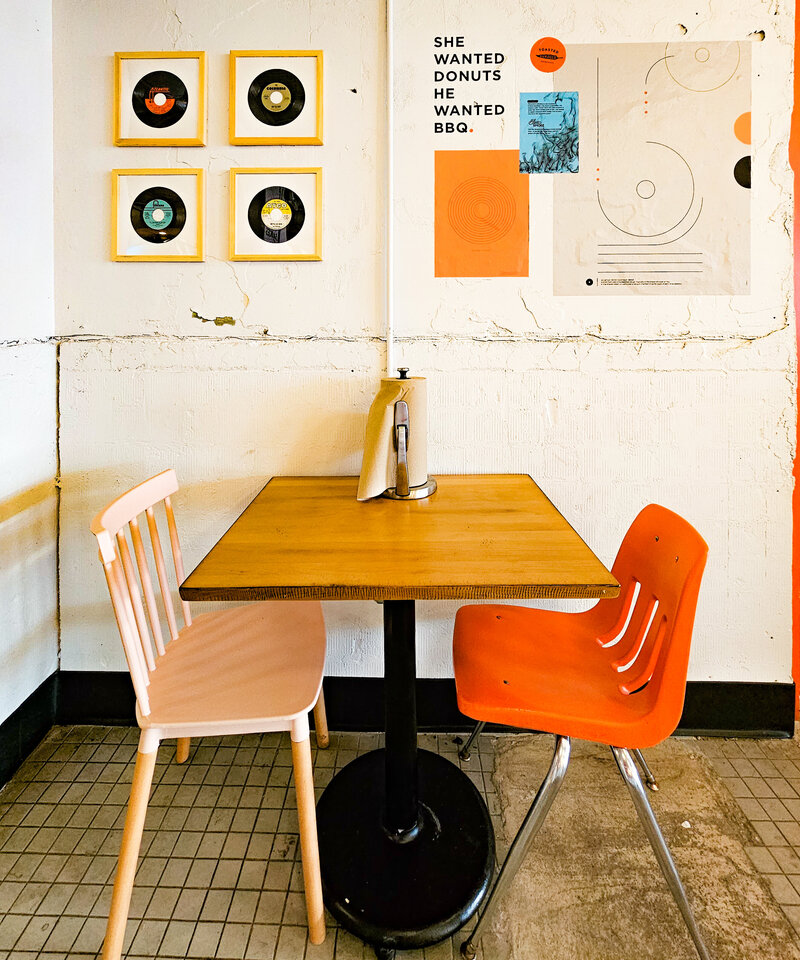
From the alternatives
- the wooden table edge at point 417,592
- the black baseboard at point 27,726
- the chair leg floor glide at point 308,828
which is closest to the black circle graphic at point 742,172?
the wooden table edge at point 417,592

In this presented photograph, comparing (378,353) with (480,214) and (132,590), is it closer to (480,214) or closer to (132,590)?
(480,214)

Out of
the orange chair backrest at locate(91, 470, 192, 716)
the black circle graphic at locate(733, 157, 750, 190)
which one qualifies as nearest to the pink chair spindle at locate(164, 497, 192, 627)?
the orange chair backrest at locate(91, 470, 192, 716)

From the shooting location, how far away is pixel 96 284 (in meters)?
2.02

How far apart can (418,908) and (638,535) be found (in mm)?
971

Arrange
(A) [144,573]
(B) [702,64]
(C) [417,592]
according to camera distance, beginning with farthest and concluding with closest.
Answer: (B) [702,64]
(A) [144,573]
(C) [417,592]

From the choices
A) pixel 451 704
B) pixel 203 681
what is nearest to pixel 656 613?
pixel 451 704

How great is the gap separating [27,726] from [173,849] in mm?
672

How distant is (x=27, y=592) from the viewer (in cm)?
200

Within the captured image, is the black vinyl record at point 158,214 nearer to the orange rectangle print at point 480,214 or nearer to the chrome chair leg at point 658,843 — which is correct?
the orange rectangle print at point 480,214

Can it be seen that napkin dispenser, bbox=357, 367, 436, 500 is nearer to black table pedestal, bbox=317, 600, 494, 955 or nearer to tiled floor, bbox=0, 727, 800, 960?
black table pedestal, bbox=317, 600, 494, 955

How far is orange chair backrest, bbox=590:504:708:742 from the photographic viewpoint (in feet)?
4.21

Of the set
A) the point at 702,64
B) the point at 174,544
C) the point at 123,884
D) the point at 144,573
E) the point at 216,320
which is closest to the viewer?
the point at 123,884

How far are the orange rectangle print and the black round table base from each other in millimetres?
1425

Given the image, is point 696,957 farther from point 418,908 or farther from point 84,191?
point 84,191
